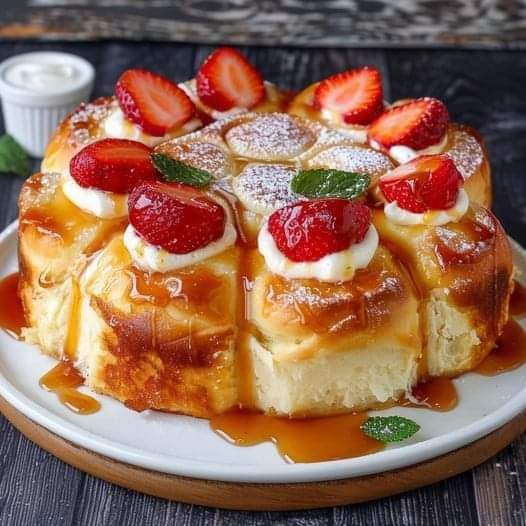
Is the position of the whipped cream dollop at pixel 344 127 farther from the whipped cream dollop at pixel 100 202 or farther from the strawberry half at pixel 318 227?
the whipped cream dollop at pixel 100 202

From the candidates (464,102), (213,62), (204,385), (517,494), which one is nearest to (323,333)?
(204,385)

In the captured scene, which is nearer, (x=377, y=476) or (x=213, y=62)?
(x=377, y=476)

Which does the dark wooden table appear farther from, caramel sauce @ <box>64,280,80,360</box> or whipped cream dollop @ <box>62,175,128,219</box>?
whipped cream dollop @ <box>62,175,128,219</box>

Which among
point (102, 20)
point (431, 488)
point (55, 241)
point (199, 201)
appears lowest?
point (102, 20)

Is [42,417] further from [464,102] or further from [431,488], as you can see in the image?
[464,102]

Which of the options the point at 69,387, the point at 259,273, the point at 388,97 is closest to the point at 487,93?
the point at 388,97

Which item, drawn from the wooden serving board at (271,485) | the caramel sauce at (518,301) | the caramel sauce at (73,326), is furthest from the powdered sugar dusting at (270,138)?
the wooden serving board at (271,485)

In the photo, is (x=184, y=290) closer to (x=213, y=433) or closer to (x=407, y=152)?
(x=213, y=433)

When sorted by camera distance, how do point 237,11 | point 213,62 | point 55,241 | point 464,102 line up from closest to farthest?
point 55,241
point 213,62
point 464,102
point 237,11
